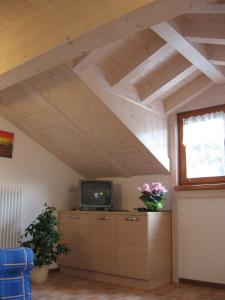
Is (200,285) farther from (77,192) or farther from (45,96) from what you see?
(45,96)

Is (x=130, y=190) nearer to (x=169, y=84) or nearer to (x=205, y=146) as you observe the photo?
(x=205, y=146)

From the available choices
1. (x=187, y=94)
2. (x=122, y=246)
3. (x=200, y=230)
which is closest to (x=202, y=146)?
(x=187, y=94)

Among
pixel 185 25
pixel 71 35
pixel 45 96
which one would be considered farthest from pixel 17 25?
pixel 185 25

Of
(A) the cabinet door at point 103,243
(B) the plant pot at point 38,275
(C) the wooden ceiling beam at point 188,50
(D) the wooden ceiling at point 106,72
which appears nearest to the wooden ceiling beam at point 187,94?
(D) the wooden ceiling at point 106,72

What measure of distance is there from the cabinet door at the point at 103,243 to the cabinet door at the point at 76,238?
0.29 feet

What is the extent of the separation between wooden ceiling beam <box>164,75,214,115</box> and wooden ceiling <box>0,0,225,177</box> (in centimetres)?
1

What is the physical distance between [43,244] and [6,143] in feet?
4.34

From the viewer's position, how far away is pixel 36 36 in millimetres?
2455

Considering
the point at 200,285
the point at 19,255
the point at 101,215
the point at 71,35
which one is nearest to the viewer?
the point at 71,35

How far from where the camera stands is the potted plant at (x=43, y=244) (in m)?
4.02

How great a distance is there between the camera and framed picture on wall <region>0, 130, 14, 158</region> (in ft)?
14.0

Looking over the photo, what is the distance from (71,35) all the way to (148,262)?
259 cm

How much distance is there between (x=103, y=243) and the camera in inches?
164

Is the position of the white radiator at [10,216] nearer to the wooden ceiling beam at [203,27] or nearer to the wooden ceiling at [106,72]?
the wooden ceiling at [106,72]
